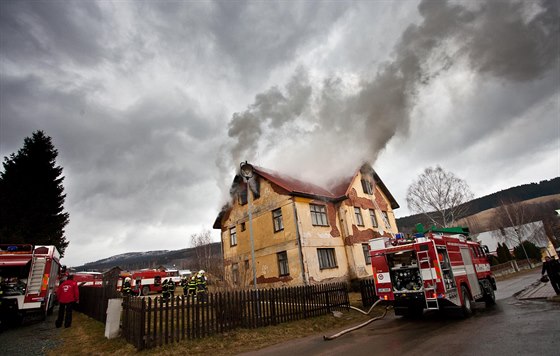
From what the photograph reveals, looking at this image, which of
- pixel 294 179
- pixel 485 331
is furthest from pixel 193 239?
pixel 485 331

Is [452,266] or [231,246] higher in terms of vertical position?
[231,246]

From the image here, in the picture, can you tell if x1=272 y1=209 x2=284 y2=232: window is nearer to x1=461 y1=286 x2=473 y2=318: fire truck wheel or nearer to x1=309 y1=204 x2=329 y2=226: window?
x1=309 y1=204 x2=329 y2=226: window

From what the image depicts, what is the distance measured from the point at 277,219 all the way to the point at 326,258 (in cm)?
420

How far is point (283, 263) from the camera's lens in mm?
19141

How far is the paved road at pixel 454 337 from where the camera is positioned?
5750 millimetres

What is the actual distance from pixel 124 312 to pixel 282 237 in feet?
39.0

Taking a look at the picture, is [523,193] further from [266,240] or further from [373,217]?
[266,240]

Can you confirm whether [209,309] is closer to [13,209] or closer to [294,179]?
[294,179]

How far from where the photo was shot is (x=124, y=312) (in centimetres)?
832

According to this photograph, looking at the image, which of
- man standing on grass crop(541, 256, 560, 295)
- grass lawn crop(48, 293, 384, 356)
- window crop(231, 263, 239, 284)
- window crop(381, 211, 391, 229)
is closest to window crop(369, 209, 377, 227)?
window crop(381, 211, 391, 229)

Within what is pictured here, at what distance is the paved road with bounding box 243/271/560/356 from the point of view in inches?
226

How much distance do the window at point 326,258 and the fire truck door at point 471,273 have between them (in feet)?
29.7

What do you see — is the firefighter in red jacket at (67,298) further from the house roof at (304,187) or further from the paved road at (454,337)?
the house roof at (304,187)

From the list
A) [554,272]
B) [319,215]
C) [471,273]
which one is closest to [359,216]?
[319,215]
